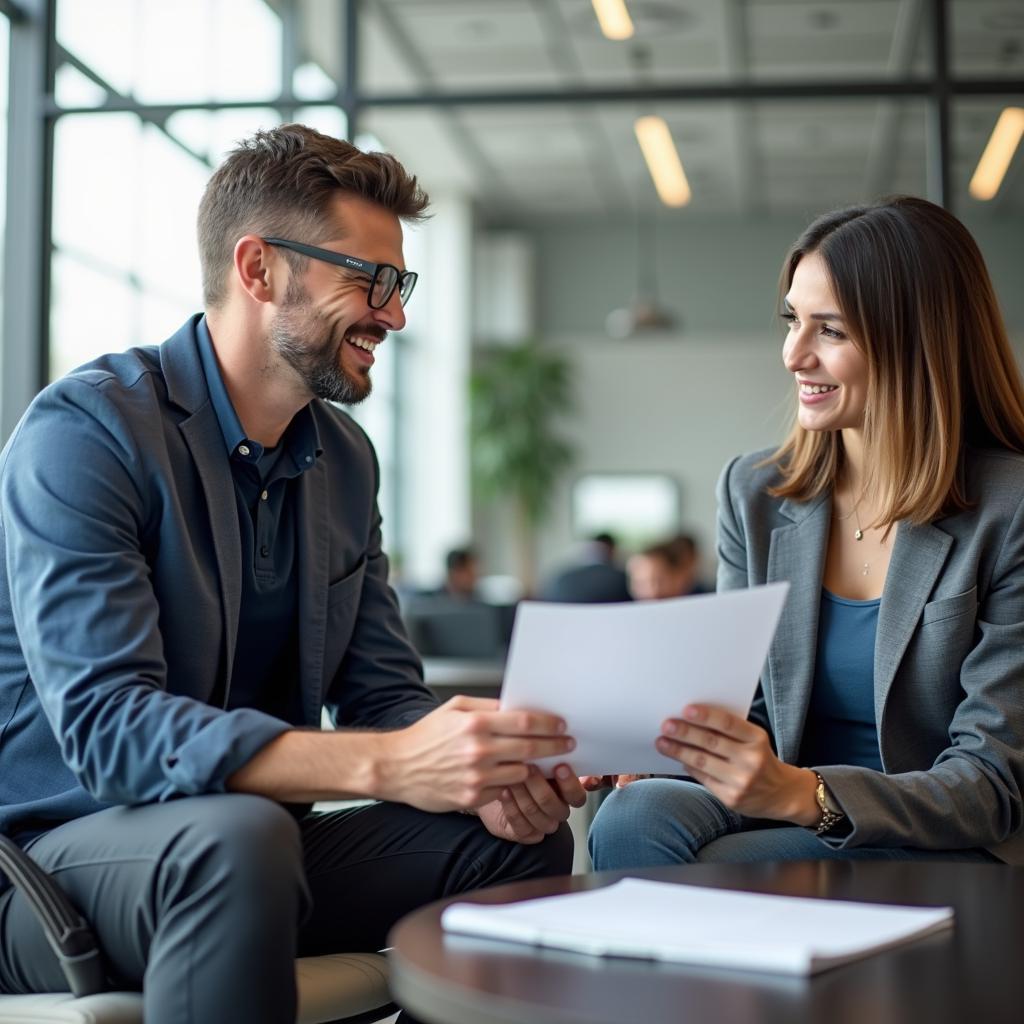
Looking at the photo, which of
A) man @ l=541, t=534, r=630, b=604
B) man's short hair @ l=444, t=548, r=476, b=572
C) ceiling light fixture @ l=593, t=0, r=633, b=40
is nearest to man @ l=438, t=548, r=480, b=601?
man's short hair @ l=444, t=548, r=476, b=572

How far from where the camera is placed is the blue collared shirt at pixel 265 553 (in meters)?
1.75

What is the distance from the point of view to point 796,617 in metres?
1.92

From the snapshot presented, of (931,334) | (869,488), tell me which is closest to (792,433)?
(869,488)

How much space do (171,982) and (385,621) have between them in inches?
31.4

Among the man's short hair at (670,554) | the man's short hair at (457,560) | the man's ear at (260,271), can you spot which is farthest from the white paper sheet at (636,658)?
the man's short hair at (457,560)

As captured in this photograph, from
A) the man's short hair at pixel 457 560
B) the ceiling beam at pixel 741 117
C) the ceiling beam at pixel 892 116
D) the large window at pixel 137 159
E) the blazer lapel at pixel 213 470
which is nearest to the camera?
the blazer lapel at pixel 213 470

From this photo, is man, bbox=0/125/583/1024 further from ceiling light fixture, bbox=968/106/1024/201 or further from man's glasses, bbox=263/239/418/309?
ceiling light fixture, bbox=968/106/1024/201

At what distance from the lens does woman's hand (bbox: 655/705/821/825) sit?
1375 millimetres

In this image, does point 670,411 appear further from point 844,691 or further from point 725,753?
point 725,753

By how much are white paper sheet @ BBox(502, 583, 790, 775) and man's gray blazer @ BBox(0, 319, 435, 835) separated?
29 cm

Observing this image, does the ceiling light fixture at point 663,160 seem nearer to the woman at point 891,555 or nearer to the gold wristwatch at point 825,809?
the woman at point 891,555

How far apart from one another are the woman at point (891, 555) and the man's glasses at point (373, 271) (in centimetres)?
56

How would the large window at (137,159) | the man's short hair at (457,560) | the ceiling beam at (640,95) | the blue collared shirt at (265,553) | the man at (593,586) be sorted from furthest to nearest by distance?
the man's short hair at (457,560), the large window at (137,159), the man at (593,586), the ceiling beam at (640,95), the blue collared shirt at (265,553)

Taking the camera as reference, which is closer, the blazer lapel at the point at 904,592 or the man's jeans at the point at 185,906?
the man's jeans at the point at 185,906
